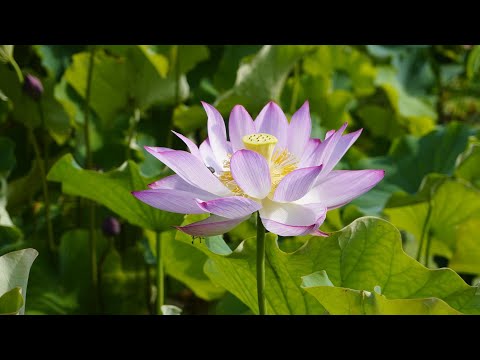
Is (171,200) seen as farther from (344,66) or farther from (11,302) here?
(344,66)

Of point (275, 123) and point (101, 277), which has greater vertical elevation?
point (275, 123)

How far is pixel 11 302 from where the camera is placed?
2.03ft

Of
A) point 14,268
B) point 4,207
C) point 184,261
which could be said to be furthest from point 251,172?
point 4,207

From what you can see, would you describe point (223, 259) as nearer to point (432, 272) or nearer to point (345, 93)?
point (432, 272)

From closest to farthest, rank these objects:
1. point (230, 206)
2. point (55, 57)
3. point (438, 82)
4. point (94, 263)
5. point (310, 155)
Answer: point (230, 206)
point (310, 155)
point (94, 263)
point (55, 57)
point (438, 82)

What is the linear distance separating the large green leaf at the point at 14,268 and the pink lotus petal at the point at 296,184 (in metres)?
0.24

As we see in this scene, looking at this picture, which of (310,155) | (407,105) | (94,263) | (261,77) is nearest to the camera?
(310,155)

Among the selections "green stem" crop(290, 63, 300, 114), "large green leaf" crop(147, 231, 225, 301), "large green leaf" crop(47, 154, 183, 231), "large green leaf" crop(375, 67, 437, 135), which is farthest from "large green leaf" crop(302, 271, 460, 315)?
"large green leaf" crop(375, 67, 437, 135)

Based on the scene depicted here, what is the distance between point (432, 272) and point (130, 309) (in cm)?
76

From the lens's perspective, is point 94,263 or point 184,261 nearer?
point 184,261

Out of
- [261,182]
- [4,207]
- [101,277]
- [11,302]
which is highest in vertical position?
[261,182]

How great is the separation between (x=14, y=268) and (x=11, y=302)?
0.23ft

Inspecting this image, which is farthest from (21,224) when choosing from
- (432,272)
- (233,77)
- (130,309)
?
(432,272)

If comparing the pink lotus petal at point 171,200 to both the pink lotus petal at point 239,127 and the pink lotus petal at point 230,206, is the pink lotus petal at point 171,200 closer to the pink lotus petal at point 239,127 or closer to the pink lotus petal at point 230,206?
the pink lotus petal at point 230,206
